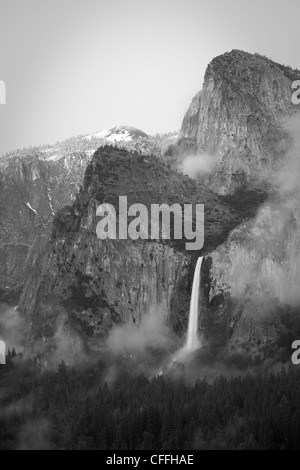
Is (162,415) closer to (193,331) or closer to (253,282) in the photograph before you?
(193,331)

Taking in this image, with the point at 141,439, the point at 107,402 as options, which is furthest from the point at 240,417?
the point at 107,402

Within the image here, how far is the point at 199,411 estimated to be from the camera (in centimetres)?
15112

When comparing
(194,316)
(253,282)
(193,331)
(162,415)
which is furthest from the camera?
(194,316)

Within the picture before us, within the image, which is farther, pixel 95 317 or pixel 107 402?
pixel 95 317

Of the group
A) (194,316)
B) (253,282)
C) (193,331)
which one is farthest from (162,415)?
(253,282)

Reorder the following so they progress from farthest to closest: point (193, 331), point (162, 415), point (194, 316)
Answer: point (194, 316) < point (193, 331) < point (162, 415)

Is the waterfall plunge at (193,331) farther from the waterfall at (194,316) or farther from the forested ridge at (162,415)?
the forested ridge at (162,415)

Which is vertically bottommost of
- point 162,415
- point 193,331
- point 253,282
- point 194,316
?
point 162,415

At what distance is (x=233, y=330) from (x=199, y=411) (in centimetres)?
3545

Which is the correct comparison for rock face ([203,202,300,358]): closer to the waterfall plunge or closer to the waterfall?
the waterfall

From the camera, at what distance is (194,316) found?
191750 mm

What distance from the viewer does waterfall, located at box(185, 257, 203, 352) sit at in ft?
615
